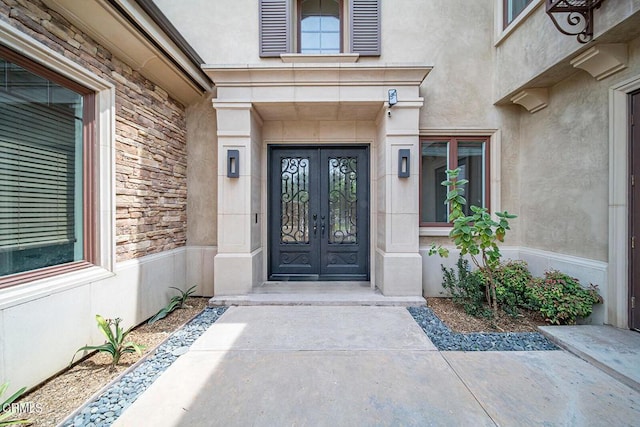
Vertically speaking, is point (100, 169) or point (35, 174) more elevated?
point (100, 169)

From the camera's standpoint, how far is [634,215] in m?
3.02

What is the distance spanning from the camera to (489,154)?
4574 millimetres

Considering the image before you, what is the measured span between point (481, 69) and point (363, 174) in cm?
269

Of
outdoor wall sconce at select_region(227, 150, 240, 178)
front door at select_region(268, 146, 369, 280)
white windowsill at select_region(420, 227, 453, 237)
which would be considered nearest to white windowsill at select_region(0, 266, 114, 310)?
outdoor wall sconce at select_region(227, 150, 240, 178)

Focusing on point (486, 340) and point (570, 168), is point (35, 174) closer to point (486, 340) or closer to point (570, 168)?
point (486, 340)

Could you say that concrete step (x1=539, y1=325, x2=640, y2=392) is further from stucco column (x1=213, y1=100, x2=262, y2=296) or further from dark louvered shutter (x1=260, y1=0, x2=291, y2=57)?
dark louvered shutter (x1=260, y1=0, x2=291, y2=57)

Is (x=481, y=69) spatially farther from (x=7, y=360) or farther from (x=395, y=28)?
(x=7, y=360)

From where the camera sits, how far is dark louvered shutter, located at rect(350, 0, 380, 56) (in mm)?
4523

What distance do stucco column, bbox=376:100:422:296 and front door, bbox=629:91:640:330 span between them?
7.61 ft

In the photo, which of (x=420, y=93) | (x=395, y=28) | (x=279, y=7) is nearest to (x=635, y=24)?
(x=420, y=93)

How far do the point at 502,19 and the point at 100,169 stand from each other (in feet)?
21.0

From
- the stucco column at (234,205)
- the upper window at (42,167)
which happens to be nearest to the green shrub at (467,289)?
the stucco column at (234,205)

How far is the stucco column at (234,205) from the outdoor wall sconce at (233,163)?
4 cm

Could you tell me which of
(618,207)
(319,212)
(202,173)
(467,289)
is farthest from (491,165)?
(202,173)
